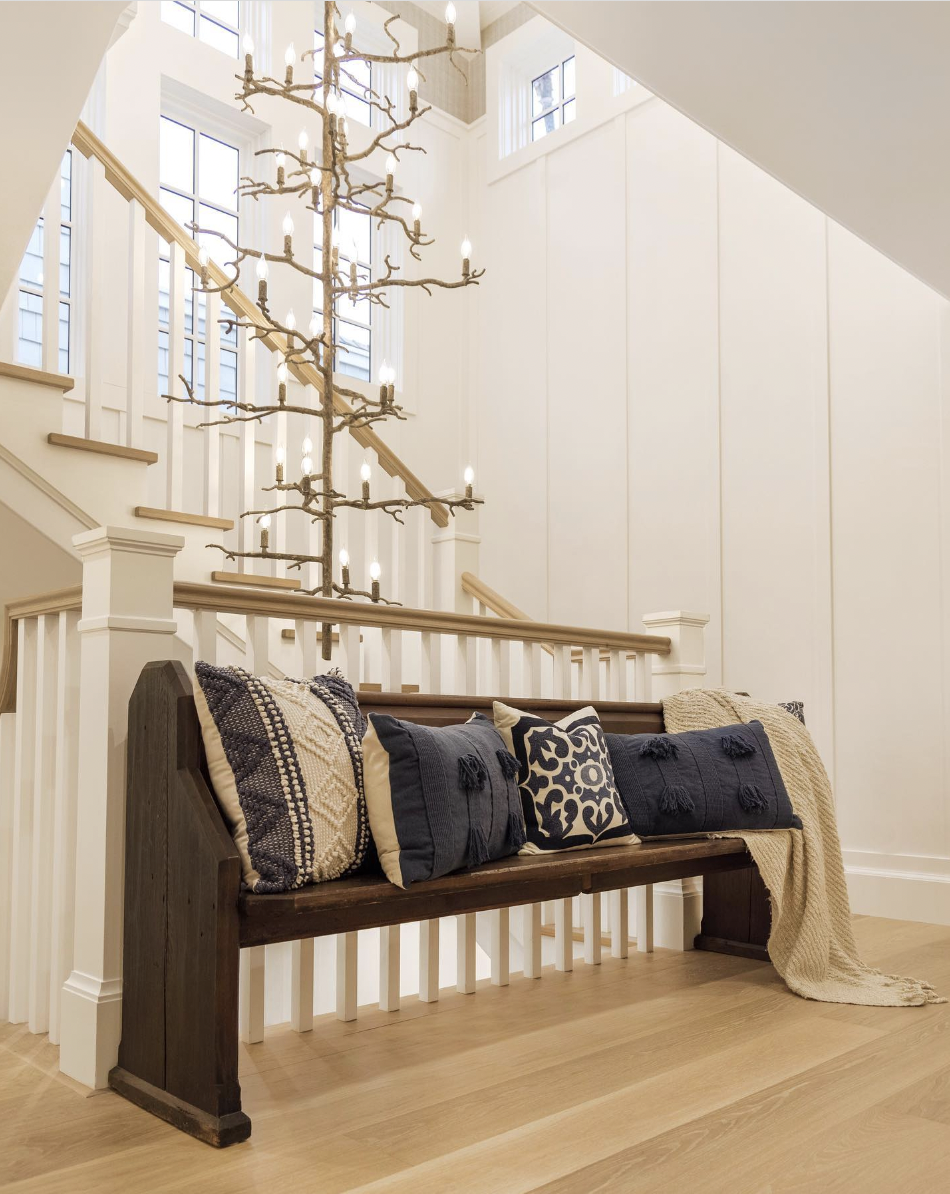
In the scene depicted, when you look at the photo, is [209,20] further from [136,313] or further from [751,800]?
[751,800]

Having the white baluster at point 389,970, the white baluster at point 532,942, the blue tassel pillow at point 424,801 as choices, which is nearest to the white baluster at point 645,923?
the white baluster at point 532,942

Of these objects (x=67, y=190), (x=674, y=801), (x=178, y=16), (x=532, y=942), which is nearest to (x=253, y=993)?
(x=532, y=942)

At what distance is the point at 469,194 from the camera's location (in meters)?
6.46

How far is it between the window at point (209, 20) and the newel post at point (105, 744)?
4458mm

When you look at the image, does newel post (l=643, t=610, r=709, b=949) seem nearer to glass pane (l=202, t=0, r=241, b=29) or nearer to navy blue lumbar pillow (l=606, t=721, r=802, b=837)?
navy blue lumbar pillow (l=606, t=721, r=802, b=837)

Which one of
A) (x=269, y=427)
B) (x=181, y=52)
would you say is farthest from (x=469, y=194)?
(x=269, y=427)

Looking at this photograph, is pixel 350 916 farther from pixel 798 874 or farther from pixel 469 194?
pixel 469 194

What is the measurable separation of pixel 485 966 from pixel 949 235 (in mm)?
2776

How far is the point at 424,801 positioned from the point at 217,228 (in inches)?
173

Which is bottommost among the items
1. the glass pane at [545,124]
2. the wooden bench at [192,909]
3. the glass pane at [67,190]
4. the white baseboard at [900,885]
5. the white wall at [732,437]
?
the white baseboard at [900,885]

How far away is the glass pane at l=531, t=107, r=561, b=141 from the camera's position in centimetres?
607

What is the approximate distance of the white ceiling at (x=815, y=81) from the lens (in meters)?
2.16

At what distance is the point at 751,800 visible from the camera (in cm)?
279

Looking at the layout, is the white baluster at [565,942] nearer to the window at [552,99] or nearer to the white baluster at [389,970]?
the white baluster at [389,970]
